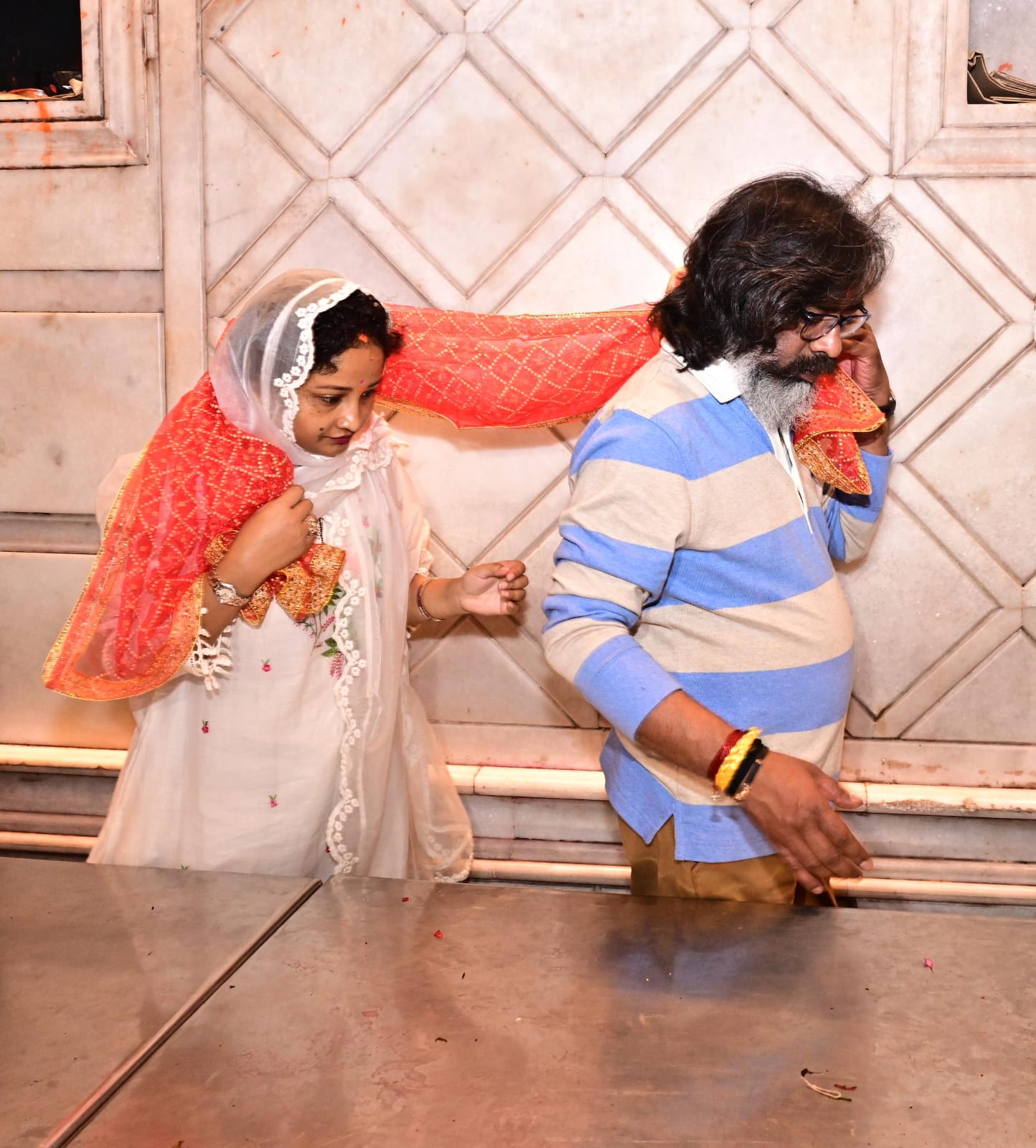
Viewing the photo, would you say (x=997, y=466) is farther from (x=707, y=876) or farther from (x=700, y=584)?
(x=707, y=876)

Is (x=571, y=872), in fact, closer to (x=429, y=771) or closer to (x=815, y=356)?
A: (x=429, y=771)

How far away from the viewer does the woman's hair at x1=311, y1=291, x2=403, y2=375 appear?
166 cm

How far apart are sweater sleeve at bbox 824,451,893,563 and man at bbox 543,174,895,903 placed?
296 mm

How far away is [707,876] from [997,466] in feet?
3.56

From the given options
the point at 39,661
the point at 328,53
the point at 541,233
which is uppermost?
the point at 328,53

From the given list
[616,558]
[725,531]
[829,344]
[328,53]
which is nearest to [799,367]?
[829,344]

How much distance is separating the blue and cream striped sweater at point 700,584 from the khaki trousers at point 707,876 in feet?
0.10

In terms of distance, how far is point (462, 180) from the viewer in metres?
2.23

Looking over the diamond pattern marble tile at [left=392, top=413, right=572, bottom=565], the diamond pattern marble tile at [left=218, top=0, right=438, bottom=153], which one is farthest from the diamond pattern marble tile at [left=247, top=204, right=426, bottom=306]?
the diamond pattern marble tile at [left=392, top=413, right=572, bottom=565]

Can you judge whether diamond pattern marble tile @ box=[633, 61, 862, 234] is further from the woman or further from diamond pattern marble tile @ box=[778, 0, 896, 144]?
the woman

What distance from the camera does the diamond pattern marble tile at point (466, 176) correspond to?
2.20 meters

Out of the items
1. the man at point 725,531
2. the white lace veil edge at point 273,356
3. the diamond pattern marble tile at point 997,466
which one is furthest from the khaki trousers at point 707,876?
the diamond pattern marble tile at point 997,466

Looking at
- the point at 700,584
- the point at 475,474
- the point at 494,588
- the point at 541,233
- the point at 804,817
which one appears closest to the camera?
the point at 804,817

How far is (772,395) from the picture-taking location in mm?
1578
